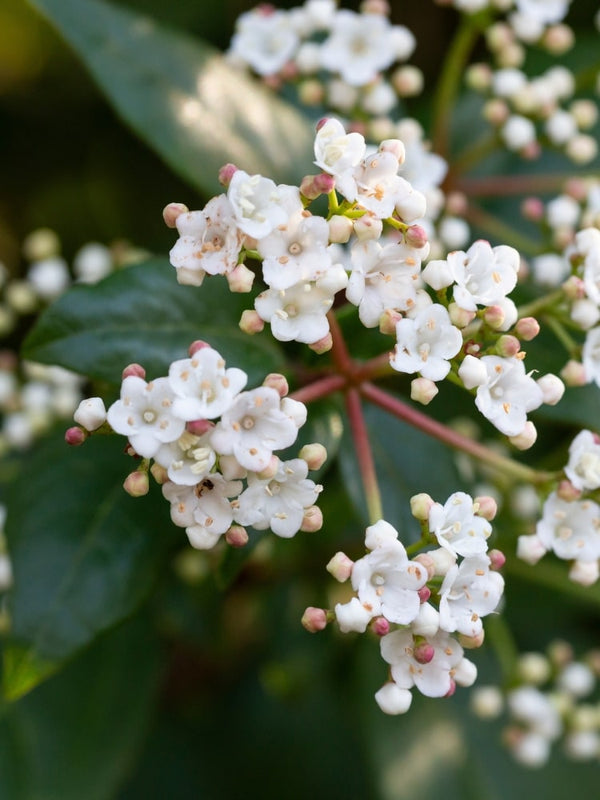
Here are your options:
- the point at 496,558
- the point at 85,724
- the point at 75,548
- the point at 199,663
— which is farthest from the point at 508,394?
the point at 199,663

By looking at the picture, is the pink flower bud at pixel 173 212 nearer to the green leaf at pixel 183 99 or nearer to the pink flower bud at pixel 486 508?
the green leaf at pixel 183 99

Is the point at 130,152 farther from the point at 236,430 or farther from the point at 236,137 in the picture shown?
the point at 236,430

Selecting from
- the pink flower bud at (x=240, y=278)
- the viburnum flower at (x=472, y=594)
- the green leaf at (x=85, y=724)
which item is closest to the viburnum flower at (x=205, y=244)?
the pink flower bud at (x=240, y=278)

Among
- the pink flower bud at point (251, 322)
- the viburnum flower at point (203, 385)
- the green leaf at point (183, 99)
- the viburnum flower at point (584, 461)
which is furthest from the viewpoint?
the green leaf at point (183, 99)

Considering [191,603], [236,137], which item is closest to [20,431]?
[191,603]

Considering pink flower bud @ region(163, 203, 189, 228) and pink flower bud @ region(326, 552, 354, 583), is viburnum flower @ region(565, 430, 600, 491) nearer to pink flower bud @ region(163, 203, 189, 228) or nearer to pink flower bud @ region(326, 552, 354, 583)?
pink flower bud @ region(326, 552, 354, 583)

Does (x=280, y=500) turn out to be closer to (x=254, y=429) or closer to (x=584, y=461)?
(x=254, y=429)
